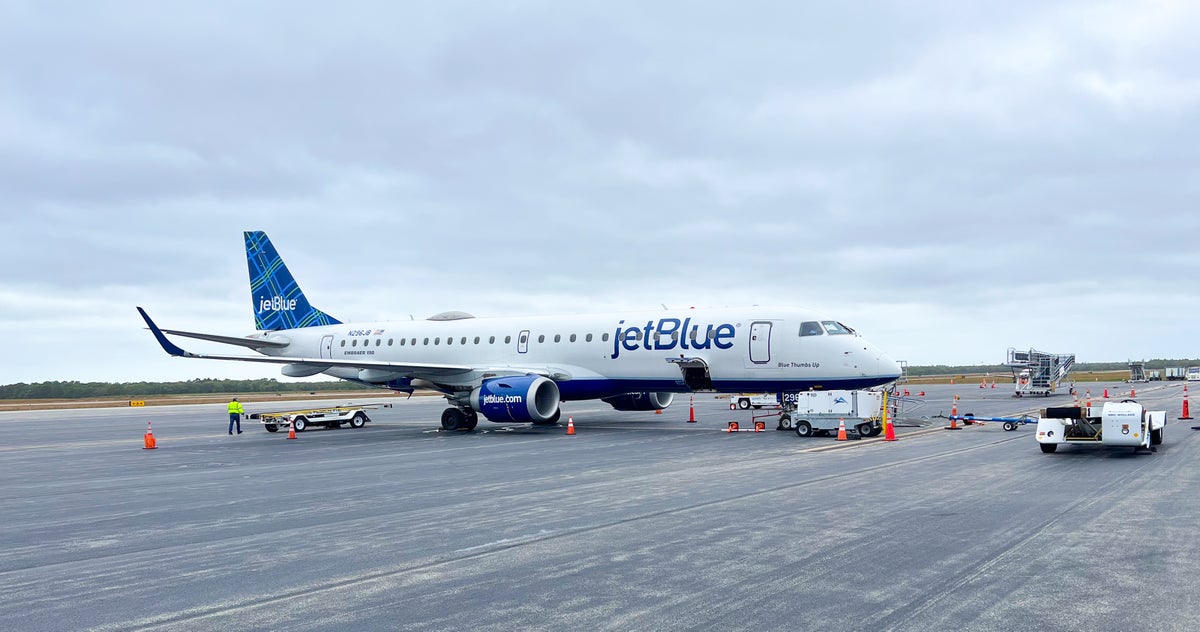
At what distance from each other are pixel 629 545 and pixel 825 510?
135 inches

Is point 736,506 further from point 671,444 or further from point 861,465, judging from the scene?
point 671,444

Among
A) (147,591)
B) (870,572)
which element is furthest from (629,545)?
(147,591)

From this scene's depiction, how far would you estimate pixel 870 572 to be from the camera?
8.40 m

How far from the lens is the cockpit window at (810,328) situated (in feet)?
92.8

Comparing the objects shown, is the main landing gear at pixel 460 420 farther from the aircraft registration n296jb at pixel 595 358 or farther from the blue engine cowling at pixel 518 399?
the blue engine cowling at pixel 518 399

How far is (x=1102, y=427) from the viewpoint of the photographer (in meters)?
19.0

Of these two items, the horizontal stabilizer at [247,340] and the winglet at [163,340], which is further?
the horizontal stabilizer at [247,340]

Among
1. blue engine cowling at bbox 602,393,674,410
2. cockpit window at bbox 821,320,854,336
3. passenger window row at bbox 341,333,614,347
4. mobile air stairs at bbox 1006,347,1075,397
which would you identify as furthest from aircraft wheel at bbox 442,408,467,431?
mobile air stairs at bbox 1006,347,1075,397

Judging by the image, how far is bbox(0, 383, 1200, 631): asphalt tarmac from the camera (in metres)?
7.24

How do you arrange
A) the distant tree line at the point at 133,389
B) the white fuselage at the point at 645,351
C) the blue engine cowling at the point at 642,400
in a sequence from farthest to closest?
the distant tree line at the point at 133,389 → the blue engine cowling at the point at 642,400 → the white fuselage at the point at 645,351

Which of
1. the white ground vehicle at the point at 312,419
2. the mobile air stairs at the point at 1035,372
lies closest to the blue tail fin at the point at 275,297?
the white ground vehicle at the point at 312,419

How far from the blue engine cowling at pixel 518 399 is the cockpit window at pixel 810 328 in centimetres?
842

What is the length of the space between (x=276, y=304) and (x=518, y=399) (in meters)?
18.2

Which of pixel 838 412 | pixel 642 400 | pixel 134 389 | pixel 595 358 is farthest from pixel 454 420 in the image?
pixel 134 389
